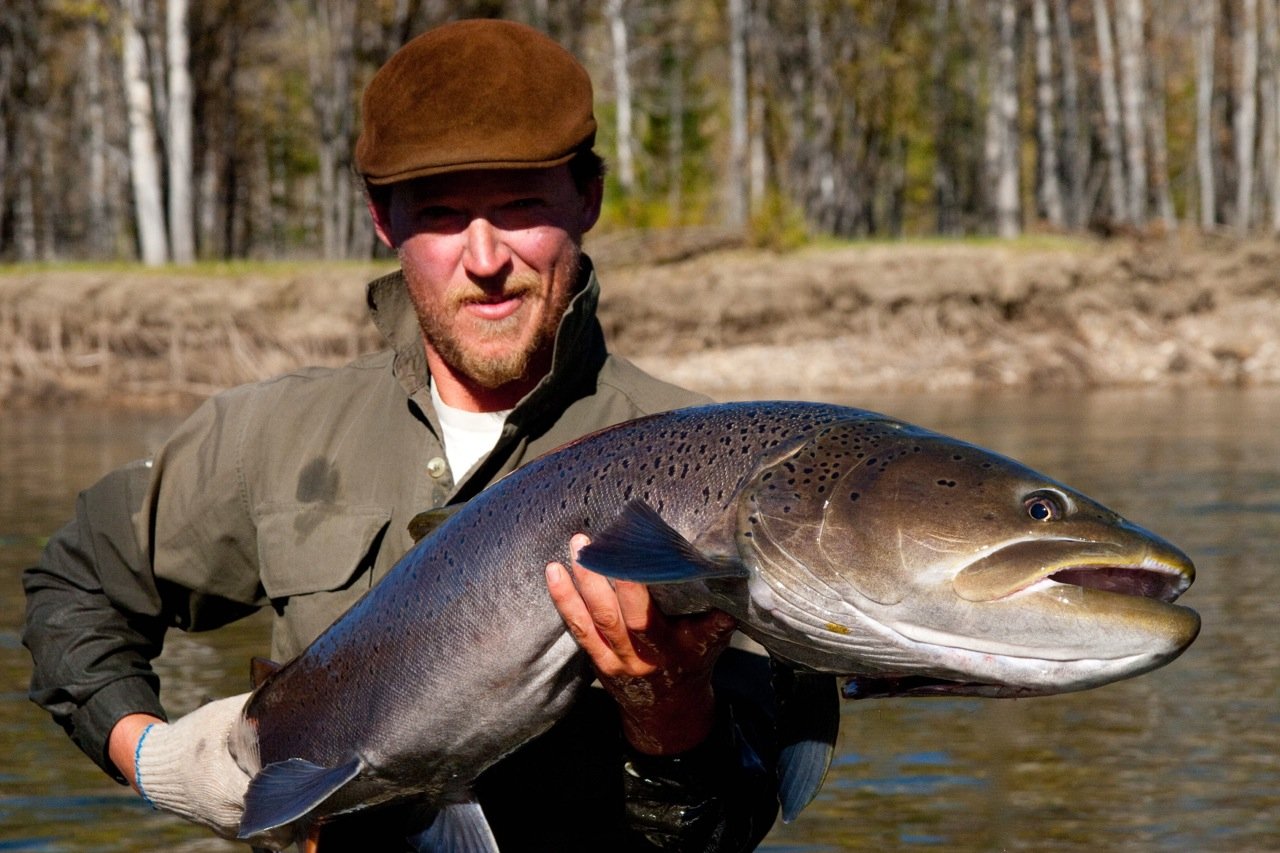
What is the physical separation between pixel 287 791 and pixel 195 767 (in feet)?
1.07

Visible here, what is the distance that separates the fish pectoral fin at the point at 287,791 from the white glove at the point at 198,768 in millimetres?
154

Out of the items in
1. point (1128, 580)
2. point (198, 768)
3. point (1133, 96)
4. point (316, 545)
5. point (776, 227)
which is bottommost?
point (776, 227)

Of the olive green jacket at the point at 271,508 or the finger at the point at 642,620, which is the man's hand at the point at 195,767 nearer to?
the olive green jacket at the point at 271,508

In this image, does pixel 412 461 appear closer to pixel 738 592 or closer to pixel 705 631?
pixel 705 631

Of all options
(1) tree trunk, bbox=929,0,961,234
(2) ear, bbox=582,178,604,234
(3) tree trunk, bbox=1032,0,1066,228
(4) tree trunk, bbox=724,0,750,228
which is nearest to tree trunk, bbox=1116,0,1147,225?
(3) tree trunk, bbox=1032,0,1066,228

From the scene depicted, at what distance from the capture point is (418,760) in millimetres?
2775

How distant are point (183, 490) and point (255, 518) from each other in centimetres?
14

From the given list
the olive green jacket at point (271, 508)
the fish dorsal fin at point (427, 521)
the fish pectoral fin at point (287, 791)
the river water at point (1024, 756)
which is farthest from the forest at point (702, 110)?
the fish pectoral fin at point (287, 791)

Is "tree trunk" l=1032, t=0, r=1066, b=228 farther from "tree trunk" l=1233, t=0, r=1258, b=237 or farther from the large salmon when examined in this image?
the large salmon

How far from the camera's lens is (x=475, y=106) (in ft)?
10.4

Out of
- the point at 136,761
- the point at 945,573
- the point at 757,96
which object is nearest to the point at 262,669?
the point at 136,761

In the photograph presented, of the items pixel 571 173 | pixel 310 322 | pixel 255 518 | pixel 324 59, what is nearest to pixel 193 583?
pixel 255 518

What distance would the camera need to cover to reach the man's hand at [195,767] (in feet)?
10.1

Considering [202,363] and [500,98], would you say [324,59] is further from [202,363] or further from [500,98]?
[500,98]
